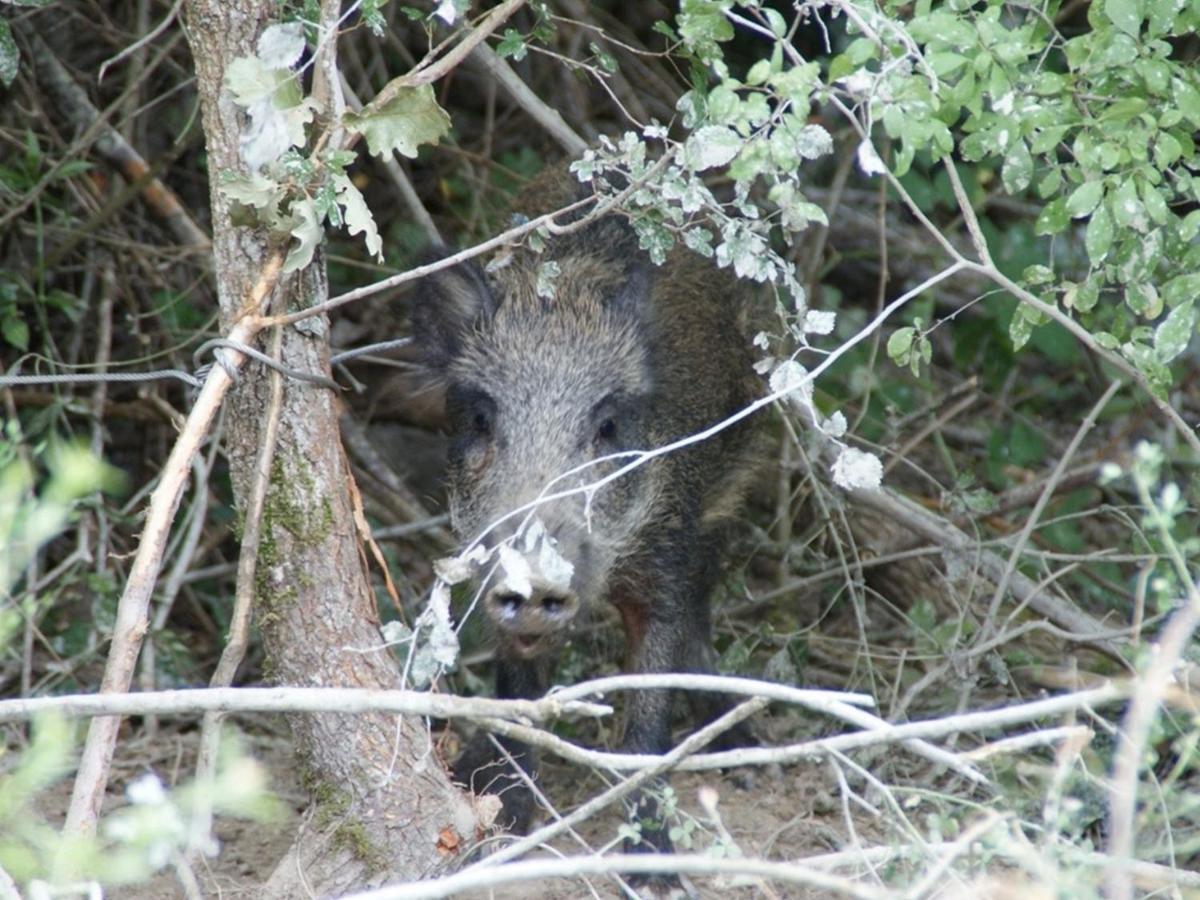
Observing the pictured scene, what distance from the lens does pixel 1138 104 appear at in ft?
10.0

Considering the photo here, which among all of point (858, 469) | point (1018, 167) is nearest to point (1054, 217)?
point (1018, 167)

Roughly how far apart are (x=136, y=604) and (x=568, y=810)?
70.1 inches

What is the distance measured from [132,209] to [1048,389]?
12.2 ft

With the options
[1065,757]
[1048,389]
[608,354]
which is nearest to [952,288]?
[1048,389]

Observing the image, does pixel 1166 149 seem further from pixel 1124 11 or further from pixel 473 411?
pixel 473 411

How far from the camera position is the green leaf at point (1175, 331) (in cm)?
318

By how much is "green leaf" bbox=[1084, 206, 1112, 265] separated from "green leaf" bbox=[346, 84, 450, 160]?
1.33 meters

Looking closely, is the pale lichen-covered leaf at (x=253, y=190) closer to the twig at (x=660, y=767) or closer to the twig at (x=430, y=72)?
the twig at (x=430, y=72)

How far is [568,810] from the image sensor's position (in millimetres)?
4367

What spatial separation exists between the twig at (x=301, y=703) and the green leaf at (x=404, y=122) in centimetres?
131

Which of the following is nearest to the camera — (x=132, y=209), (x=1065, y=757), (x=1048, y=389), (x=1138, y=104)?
(x=1065, y=757)

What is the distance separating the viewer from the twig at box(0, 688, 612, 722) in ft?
7.75

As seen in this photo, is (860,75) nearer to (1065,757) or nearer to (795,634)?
(1065,757)

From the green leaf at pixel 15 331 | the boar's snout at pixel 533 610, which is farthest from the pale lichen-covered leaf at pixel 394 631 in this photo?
the green leaf at pixel 15 331
